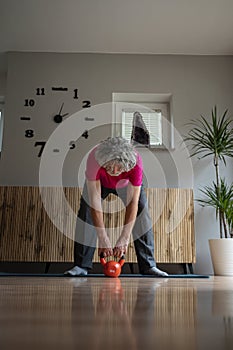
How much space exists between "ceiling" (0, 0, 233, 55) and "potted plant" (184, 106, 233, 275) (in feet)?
2.56

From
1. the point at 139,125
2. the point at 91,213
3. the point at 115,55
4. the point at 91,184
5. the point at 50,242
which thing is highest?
the point at 115,55

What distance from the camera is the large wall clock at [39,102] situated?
3.83 m

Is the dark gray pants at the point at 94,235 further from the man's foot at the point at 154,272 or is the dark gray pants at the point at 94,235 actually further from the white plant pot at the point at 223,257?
the white plant pot at the point at 223,257

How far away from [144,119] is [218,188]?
1.22m

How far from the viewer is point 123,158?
193 centimetres

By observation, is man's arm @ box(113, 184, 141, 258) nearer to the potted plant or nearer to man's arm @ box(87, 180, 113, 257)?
man's arm @ box(87, 180, 113, 257)

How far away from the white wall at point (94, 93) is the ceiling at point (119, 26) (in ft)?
0.41

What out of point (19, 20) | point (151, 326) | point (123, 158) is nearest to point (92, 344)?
point (151, 326)

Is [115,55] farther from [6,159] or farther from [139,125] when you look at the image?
[6,159]

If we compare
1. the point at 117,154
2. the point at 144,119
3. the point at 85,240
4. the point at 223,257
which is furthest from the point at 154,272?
the point at 144,119

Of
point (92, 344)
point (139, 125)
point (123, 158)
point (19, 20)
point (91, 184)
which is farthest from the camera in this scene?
point (139, 125)

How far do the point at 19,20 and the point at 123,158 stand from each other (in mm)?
2382

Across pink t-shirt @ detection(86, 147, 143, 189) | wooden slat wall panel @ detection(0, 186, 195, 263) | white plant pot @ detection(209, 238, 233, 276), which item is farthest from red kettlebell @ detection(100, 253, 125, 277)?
white plant pot @ detection(209, 238, 233, 276)

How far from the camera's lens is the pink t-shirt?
2.08 meters
